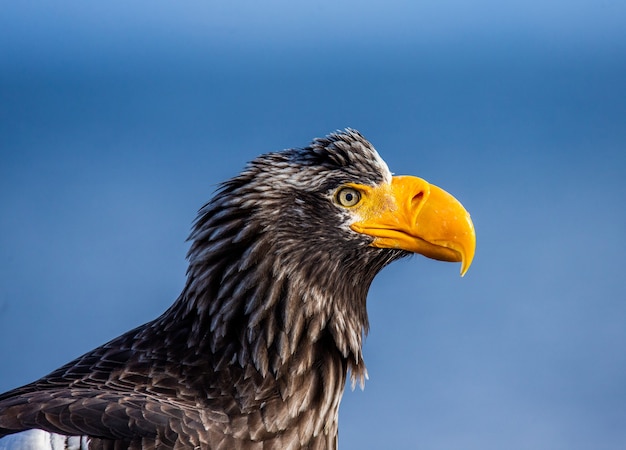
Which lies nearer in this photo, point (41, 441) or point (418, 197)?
point (41, 441)

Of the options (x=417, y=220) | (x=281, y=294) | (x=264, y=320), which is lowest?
(x=264, y=320)

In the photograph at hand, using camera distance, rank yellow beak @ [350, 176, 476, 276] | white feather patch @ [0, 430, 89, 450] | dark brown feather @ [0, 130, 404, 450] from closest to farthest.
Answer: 1. white feather patch @ [0, 430, 89, 450]
2. dark brown feather @ [0, 130, 404, 450]
3. yellow beak @ [350, 176, 476, 276]

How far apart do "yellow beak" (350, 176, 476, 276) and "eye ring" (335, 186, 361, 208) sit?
17 millimetres

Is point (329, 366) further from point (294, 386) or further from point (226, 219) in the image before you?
point (226, 219)

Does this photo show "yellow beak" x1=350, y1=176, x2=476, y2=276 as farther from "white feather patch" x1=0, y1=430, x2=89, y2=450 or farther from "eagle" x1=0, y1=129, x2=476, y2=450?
"white feather patch" x1=0, y1=430, x2=89, y2=450

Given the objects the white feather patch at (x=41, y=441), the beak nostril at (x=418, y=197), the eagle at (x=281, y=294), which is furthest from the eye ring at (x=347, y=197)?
the white feather patch at (x=41, y=441)

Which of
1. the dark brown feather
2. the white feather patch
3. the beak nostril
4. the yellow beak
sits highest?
the beak nostril

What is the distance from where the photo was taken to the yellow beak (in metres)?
3.96

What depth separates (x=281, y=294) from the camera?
157 inches

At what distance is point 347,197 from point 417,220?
0.26m

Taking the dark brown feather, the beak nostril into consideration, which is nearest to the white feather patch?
the dark brown feather

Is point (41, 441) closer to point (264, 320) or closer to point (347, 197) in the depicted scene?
point (264, 320)

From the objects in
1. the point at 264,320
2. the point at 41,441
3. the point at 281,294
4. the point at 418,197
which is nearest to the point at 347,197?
the point at 418,197

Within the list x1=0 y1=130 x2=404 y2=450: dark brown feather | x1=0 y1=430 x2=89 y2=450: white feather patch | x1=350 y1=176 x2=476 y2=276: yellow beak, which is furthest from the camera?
x1=350 y1=176 x2=476 y2=276: yellow beak
